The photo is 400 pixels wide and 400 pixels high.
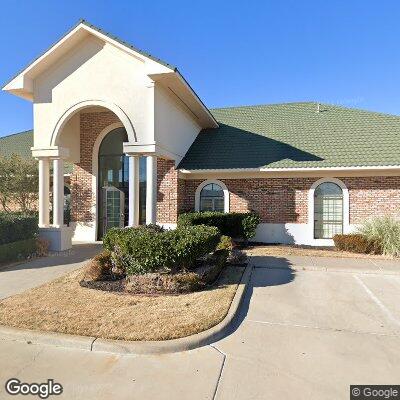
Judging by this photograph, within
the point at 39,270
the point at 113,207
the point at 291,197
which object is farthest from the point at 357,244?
the point at 39,270

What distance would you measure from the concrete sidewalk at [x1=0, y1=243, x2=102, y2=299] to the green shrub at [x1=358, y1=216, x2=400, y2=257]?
940 cm

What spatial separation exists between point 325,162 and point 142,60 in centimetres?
778

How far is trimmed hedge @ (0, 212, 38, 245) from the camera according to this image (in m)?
8.86

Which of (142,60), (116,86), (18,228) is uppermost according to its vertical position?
(142,60)

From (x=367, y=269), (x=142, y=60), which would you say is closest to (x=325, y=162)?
(x=367, y=269)

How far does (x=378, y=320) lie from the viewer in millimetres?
4840

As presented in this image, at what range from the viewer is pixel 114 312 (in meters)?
4.93

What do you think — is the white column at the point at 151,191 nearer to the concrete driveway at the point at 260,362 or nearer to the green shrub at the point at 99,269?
the green shrub at the point at 99,269

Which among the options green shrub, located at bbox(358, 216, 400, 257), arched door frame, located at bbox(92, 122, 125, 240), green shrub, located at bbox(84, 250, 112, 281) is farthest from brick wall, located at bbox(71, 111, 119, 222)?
green shrub, located at bbox(358, 216, 400, 257)

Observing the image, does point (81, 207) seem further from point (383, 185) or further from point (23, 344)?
point (383, 185)

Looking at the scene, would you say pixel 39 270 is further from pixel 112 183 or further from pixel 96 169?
pixel 96 169

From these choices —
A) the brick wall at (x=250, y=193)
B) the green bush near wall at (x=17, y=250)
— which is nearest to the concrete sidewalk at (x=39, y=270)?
the green bush near wall at (x=17, y=250)

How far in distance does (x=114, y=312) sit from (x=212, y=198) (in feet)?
27.9

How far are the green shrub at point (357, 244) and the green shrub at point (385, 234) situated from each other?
137mm
